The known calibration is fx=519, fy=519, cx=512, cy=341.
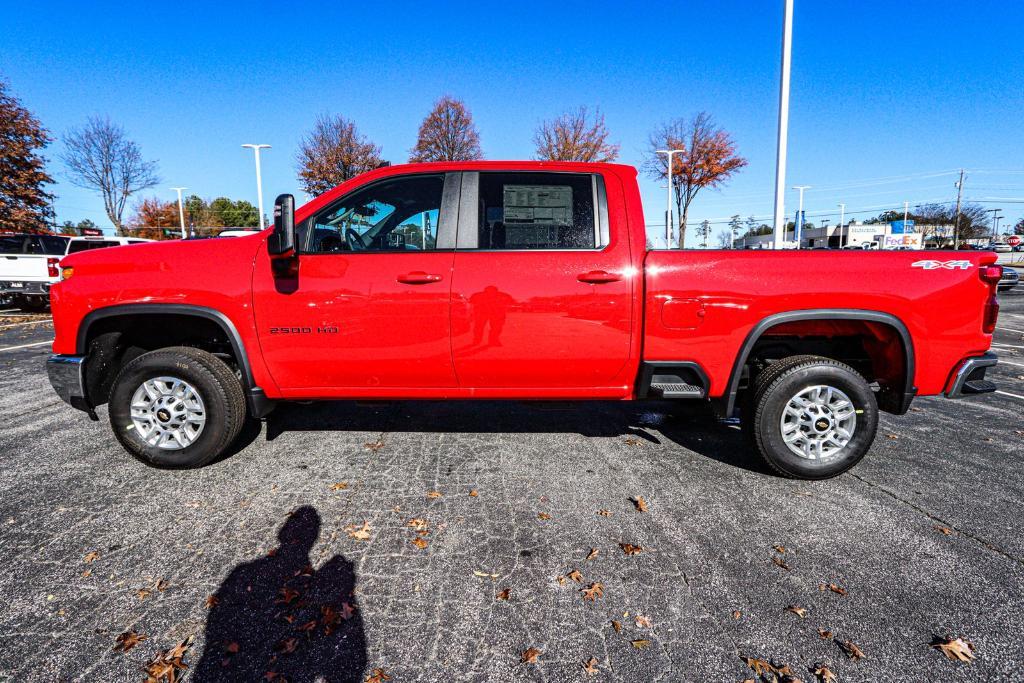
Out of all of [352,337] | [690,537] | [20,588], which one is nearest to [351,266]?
[352,337]

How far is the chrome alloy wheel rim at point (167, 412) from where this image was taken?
3625mm

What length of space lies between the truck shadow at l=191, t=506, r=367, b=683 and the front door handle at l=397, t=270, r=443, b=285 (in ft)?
5.48

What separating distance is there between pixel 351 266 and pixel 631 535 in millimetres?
2405

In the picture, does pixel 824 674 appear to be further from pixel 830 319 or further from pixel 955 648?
pixel 830 319

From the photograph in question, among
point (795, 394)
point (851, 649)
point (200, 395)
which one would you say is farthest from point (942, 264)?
point (200, 395)

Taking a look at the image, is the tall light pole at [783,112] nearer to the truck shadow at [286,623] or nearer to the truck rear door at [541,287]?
the truck rear door at [541,287]

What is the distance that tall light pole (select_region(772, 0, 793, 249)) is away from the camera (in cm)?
913

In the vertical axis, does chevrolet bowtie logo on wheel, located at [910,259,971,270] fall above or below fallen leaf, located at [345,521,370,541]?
above

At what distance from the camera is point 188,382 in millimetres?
3596

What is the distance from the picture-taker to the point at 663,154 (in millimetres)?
30453

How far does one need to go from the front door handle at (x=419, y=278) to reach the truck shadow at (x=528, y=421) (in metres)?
1.36

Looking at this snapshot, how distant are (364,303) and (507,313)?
3.09 ft

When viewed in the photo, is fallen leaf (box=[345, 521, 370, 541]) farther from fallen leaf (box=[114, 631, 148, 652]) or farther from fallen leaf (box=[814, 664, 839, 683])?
fallen leaf (box=[814, 664, 839, 683])

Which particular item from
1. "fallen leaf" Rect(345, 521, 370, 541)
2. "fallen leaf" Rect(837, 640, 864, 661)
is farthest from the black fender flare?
"fallen leaf" Rect(345, 521, 370, 541)
